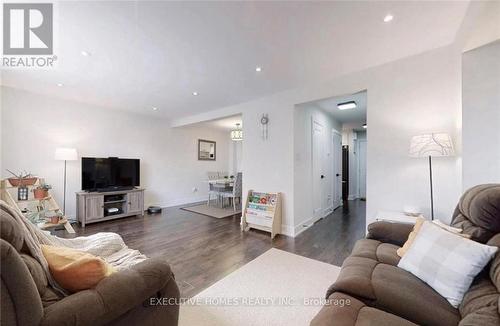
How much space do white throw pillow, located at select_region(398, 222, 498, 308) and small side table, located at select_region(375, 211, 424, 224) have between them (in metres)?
0.81

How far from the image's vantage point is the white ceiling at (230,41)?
1.69 metres

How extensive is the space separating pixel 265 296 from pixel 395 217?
1627 millimetres

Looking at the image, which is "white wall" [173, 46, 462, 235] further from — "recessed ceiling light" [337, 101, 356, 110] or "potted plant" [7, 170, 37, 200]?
"potted plant" [7, 170, 37, 200]

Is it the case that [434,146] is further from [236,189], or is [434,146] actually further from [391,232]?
[236,189]

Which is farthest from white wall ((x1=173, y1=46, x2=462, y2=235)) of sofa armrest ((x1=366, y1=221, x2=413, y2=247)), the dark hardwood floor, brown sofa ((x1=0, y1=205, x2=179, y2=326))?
brown sofa ((x1=0, y1=205, x2=179, y2=326))

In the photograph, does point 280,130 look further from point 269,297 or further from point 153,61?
point 269,297

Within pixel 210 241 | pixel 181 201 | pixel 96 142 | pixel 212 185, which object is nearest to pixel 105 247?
pixel 210 241

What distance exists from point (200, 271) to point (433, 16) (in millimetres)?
3298

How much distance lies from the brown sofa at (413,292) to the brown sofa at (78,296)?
84cm

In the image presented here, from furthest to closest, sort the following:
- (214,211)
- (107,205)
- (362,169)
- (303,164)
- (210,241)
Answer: (362,169) < (214,211) < (107,205) < (303,164) < (210,241)

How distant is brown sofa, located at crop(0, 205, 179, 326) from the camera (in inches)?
27.9

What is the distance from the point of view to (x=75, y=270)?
95 cm

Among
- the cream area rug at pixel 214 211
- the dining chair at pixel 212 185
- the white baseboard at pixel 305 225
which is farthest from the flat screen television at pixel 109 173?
the white baseboard at pixel 305 225

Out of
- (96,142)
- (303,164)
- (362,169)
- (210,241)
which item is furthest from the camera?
(362,169)
